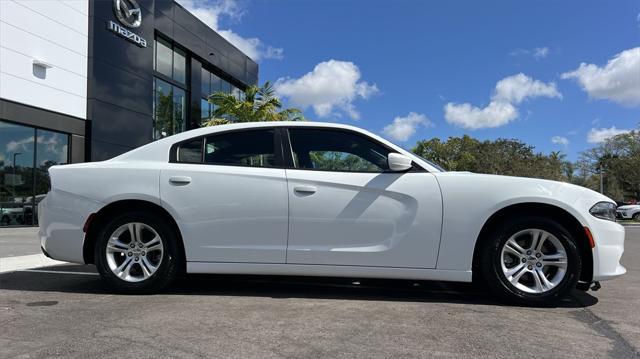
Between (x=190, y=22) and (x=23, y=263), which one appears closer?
(x=23, y=263)

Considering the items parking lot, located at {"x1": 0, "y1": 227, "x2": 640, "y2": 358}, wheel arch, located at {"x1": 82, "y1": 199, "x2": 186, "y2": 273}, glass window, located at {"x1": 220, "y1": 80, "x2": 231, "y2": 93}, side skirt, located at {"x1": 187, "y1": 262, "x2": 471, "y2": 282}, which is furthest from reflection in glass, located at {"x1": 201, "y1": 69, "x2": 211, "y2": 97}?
side skirt, located at {"x1": 187, "y1": 262, "x2": 471, "y2": 282}

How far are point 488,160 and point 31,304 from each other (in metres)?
48.0

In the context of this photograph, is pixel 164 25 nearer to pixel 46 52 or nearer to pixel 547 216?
pixel 46 52

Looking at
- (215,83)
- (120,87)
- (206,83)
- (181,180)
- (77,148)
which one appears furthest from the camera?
(215,83)

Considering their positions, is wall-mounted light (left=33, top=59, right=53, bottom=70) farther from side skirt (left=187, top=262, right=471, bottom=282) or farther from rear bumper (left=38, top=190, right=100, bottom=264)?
side skirt (left=187, top=262, right=471, bottom=282)

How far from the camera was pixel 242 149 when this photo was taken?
4699mm

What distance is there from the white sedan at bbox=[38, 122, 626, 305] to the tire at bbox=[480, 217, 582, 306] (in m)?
0.01

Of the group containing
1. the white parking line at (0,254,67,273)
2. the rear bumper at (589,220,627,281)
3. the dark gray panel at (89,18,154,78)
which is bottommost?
the white parking line at (0,254,67,273)

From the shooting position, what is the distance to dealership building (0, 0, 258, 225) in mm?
15055

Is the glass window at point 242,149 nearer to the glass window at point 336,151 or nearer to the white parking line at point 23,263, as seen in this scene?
the glass window at point 336,151

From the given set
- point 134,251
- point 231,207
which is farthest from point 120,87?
point 231,207

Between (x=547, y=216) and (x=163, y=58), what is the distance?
21.5m

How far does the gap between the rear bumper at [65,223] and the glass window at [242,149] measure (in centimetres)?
114

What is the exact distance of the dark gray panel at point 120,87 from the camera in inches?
697
